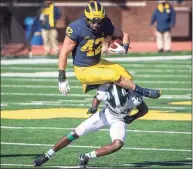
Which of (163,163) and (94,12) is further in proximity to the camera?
(163,163)

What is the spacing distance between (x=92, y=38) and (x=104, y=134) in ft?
13.9

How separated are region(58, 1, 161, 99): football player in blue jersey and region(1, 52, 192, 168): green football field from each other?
1169mm

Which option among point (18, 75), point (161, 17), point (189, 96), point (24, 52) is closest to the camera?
point (189, 96)

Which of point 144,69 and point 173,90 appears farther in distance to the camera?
point 144,69

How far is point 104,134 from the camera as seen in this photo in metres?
16.0

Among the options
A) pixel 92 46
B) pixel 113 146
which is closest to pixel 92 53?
pixel 92 46

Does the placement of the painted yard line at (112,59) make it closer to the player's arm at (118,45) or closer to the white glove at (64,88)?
the player's arm at (118,45)

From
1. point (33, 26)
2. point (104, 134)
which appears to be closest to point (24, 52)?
point (33, 26)

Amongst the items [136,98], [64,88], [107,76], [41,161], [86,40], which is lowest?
[41,161]

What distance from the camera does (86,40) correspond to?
12000mm

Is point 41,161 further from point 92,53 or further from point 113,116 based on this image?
point 92,53

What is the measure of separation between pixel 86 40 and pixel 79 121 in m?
5.63

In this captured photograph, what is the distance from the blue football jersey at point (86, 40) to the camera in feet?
39.2

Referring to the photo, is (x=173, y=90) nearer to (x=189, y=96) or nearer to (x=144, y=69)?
(x=189, y=96)
